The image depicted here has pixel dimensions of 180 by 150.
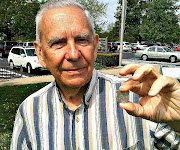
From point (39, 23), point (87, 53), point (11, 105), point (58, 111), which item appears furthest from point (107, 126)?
point (11, 105)

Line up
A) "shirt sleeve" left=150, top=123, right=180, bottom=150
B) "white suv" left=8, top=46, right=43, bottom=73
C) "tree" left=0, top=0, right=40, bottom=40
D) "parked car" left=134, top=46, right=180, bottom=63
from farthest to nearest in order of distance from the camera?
"tree" left=0, top=0, right=40, bottom=40, "parked car" left=134, top=46, right=180, bottom=63, "white suv" left=8, top=46, right=43, bottom=73, "shirt sleeve" left=150, top=123, right=180, bottom=150

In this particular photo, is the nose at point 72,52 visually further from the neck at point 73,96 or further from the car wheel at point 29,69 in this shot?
the car wheel at point 29,69

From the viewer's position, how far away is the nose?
5.00 ft

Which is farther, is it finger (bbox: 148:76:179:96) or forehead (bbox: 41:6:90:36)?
forehead (bbox: 41:6:90:36)

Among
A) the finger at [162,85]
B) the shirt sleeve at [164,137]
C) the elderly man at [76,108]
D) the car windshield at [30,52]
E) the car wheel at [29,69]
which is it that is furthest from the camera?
the car windshield at [30,52]

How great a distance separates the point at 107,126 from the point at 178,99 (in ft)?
1.81

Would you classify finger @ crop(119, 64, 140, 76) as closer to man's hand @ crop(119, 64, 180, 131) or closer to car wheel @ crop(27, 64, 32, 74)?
man's hand @ crop(119, 64, 180, 131)

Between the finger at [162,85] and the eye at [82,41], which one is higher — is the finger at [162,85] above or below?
below

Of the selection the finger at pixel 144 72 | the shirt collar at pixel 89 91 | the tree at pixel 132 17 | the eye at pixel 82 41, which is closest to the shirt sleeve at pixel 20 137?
the shirt collar at pixel 89 91

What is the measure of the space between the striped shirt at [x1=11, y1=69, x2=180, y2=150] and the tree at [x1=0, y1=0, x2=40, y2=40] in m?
32.4

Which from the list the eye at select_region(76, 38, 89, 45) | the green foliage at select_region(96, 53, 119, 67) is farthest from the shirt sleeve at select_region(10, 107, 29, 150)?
the green foliage at select_region(96, 53, 119, 67)

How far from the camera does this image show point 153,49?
77.4 feet

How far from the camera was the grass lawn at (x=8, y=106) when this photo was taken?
498 cm

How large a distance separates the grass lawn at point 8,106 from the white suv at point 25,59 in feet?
14.1
